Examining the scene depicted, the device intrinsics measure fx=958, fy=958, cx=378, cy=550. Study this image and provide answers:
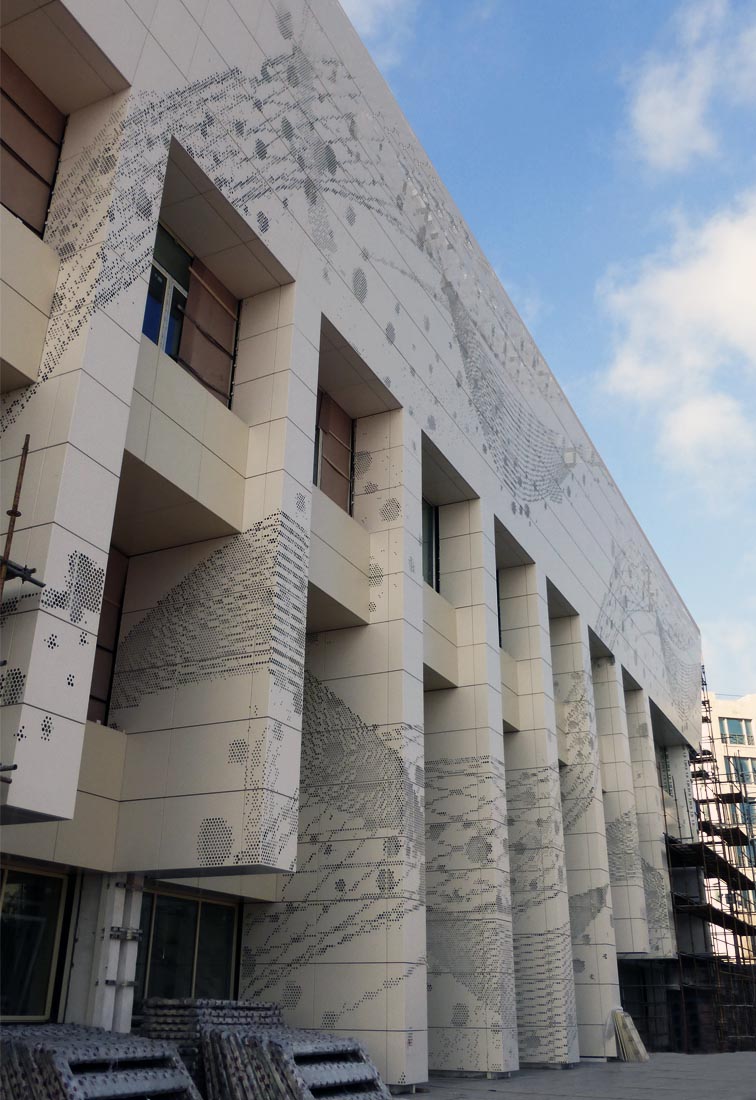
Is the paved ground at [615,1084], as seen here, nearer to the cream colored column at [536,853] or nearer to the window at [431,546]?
the cream colored column at [536,853]

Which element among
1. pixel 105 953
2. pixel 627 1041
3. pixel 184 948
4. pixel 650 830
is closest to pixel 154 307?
pixel 105 953

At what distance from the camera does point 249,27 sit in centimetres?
1595

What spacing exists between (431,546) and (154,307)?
1027 centimetres

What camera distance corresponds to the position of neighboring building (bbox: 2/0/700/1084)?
11.7 metres

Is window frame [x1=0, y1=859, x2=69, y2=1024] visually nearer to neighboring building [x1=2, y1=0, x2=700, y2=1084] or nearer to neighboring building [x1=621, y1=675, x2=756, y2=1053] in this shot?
neighboring building [x1=2, y1=0, x2=700, y2=1084]

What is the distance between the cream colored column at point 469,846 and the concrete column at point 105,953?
8408 mm

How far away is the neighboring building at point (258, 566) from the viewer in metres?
11.7

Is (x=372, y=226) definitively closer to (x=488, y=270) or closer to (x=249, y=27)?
(x=249, y=27)

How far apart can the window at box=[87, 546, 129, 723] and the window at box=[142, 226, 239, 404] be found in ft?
10.9

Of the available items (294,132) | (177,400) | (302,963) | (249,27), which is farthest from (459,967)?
(249,27)

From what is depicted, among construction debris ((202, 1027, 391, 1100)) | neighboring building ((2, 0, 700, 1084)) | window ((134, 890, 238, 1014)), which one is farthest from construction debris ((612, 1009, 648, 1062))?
construction debris ((202, 1027, 391, 1100))

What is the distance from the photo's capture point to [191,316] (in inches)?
625

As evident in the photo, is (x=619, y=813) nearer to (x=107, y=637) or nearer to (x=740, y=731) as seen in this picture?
(x=107, y=637)

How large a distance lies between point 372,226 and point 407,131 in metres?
3.91
